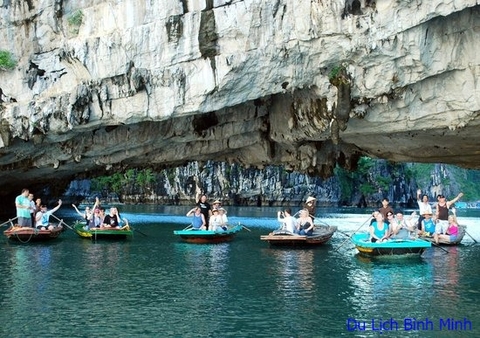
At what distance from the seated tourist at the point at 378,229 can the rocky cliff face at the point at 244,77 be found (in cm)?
317

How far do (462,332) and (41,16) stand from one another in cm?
1850

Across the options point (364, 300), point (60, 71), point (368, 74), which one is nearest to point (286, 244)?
point (368, 74)

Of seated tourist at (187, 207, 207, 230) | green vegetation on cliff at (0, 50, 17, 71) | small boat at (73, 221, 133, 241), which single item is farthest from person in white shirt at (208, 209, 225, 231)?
green vegetation on cliff at (0, 50, 17, 71)

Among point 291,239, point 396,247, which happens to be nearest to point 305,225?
point 291,239

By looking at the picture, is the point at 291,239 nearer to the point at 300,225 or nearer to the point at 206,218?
the point at 300,225

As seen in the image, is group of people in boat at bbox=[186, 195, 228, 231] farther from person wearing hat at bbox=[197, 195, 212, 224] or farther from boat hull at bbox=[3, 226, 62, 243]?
boat hull at bbox=[3, 226, 62, 243]

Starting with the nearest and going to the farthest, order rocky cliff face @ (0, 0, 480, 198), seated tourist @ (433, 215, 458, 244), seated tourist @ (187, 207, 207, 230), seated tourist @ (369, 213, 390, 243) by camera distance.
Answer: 1. rocky cliff face @ (0, 0, 480, 198)
2. seated tourist @ (369, 213, 390, 243)
3. seated tourist @ (433, 215, 458, 244)
4. seated tourist @ (187, 207, 207, 230)

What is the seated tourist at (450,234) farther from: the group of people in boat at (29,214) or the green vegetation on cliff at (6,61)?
the green vegetation on cliff at (6,61)

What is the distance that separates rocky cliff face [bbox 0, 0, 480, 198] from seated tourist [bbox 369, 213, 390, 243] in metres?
3.17

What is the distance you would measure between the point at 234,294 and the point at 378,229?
24.8 ft

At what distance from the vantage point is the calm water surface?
31.1ft

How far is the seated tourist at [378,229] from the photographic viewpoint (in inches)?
706

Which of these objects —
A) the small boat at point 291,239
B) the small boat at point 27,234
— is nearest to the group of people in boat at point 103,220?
the small boat at point 27,234

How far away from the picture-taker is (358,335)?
909cm
